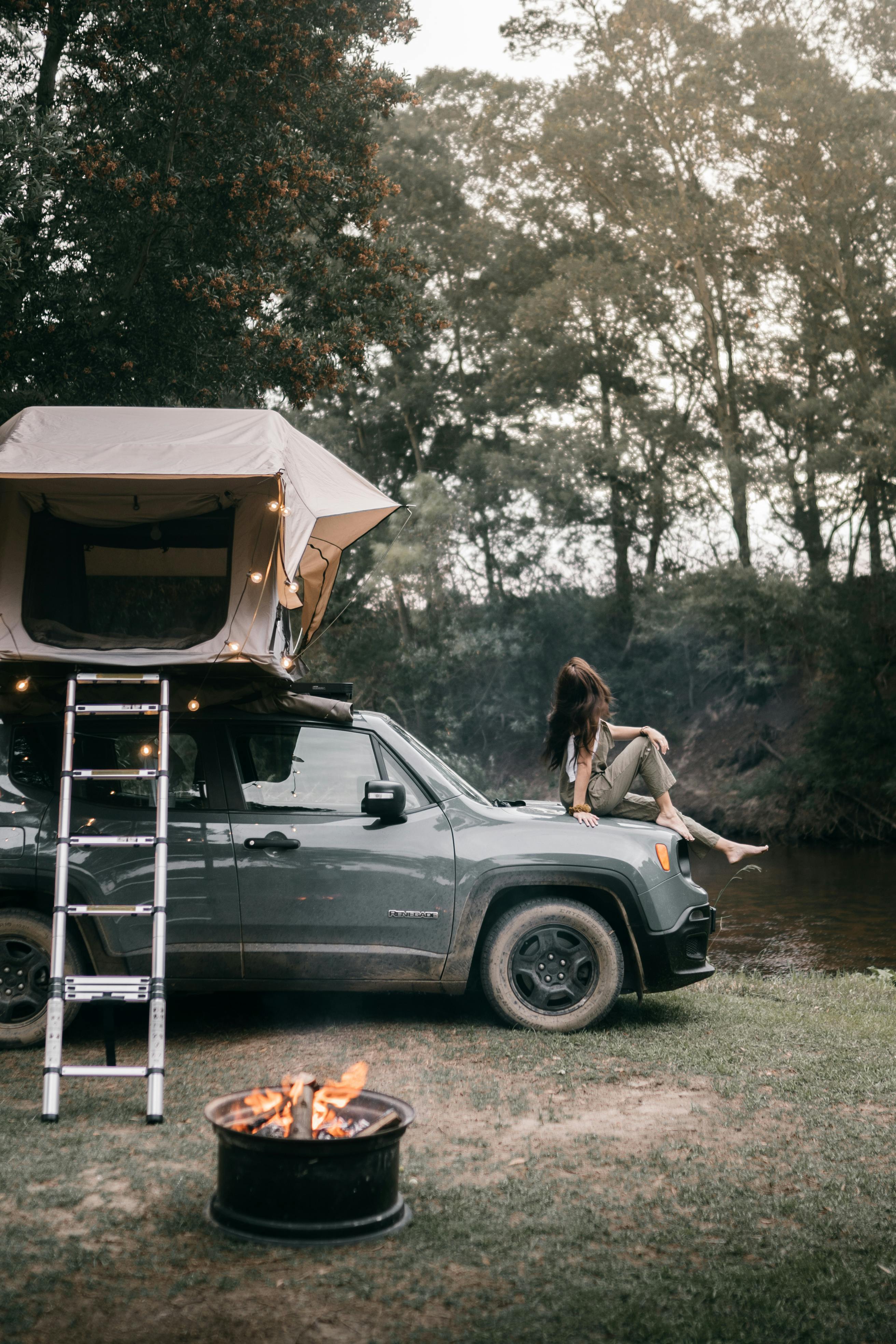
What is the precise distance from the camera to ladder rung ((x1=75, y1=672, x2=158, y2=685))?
6379mm

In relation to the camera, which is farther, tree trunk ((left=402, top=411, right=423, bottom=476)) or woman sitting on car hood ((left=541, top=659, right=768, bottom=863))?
tree trunk ((left=402, top=411, right=423, bottom=476))

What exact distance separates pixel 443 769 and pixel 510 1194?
10.7ft

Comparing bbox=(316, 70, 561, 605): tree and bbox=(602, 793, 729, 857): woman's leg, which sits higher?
bbox=(316, 70, 561, 605): tree

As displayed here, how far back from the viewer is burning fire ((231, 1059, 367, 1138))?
3.98 m

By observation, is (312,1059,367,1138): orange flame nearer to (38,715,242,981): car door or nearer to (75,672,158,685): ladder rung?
(38,715,242,981): car door

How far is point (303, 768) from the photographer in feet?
23.1

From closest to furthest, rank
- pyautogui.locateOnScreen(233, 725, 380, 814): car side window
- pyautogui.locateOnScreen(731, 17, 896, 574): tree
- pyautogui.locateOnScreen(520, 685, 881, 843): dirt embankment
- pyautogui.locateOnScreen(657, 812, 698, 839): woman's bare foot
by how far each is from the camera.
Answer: pyautogui.locateOnScreen(233, 725, 380, 814): car side window → pyautogui.locateOnScreen(657, 812, 698, 839): woman's bare foot → pyautogui.locateOnScreen(731, 17, 896, 574): tree → pyautogui.locateOnScreen(520, 685, 881, 843): dirt embankment

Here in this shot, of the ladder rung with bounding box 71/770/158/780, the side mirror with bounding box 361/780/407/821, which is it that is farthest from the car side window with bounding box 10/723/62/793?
the side mirror with bounding box 361/780/407/821

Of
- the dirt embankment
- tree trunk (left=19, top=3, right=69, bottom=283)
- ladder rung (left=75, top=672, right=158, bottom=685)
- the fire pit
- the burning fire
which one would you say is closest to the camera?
the fire pit

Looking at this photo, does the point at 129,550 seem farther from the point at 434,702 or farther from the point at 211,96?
the point at 434,702

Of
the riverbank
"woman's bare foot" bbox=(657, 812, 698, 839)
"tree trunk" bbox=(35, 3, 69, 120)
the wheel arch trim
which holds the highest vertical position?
"tree trunk" bbox=(35, 3, 69, 120)

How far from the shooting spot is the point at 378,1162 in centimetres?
386

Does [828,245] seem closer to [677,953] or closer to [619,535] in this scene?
[619,535]

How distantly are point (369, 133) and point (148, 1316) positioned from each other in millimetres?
14348
